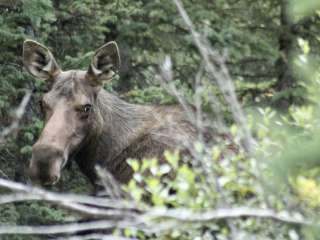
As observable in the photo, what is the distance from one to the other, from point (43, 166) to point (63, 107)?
830 mm

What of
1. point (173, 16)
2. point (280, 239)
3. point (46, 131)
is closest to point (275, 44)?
point (173, 16)

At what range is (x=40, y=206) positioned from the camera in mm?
10789

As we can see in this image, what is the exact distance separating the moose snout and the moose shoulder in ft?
1.06

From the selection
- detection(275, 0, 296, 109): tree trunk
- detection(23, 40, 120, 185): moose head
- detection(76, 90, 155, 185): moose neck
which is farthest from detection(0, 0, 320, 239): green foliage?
detection(23, 40, 120, 185): moose head

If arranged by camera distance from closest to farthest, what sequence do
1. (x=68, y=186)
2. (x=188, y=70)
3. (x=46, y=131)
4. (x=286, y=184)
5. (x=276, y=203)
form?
1. (x=286, y=184)
2. (x=276, y=203)
3. (x=46, y=131)
4. (x=68, y=186)
5. (x=188, y=70)

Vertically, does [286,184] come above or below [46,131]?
above

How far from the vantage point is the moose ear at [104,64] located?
365 inches

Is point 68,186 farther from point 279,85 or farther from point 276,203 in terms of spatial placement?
point 276,203

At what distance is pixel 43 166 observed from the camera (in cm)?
816

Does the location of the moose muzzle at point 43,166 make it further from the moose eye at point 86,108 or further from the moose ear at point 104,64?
the moose ear at point 104,64

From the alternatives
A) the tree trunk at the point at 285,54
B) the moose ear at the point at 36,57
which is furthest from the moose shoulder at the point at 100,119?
the tree trunk at the point at 285,54

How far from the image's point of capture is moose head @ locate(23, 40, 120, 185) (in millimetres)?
8227

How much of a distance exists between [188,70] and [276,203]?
9671mm

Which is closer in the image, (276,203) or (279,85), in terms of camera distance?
(276,203)
